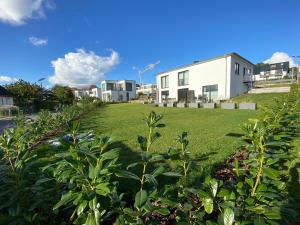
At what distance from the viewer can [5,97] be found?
3641 cm

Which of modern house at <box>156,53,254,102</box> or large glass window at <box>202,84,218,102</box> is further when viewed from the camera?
large glass window at <box>202,84,218,102</box>

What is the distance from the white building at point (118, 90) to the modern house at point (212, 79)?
3831cm

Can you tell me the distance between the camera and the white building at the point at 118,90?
236 ft

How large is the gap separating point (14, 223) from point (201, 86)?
30027 millimetres

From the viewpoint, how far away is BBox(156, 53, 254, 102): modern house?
2611 cm

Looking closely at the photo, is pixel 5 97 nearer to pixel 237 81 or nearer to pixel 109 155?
pixel 237 81

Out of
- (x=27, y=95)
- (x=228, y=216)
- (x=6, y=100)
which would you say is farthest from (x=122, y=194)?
(x=6, y=100)

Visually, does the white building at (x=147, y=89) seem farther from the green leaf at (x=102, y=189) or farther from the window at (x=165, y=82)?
the green leaf at (x=102, y=189)

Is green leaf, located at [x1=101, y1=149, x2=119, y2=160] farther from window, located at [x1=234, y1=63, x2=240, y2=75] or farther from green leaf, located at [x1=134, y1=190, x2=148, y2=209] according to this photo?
window, located at [x1=234, y1=63, x2=240, y2=75]

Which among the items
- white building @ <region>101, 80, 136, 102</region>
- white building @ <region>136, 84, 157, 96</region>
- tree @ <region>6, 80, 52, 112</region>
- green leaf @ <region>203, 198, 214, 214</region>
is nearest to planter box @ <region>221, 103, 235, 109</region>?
green leaf @ <region>203, 198, 214, 214</region>

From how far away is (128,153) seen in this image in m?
5.23

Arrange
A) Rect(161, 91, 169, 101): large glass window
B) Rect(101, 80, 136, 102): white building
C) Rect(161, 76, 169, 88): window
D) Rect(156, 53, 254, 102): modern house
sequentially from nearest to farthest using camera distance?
Rect(156, 53, 254, 102): modern house, Rect(161, 91, 169, 101): large glass window, Rect(161, 76, 169, 88): window, Rect(101, 80, 136, 102): white building

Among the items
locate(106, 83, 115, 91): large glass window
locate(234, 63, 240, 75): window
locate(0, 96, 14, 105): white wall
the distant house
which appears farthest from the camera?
locate(106, 83, 115, 91): large glass window

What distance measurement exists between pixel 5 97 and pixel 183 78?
32851mm
